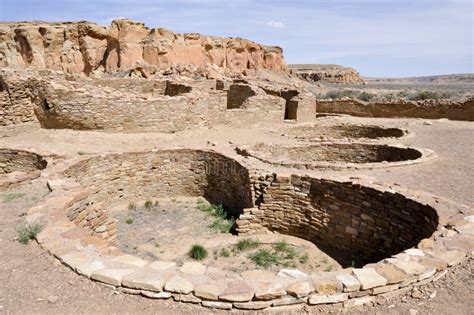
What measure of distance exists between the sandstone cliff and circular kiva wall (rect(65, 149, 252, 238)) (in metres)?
15.6

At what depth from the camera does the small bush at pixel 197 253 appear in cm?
657

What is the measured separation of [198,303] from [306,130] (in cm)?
1181

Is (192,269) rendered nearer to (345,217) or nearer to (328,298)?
(328,298)

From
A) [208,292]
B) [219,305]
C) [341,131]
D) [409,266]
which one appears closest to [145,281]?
[208,292]

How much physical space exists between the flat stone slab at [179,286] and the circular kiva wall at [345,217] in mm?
3482

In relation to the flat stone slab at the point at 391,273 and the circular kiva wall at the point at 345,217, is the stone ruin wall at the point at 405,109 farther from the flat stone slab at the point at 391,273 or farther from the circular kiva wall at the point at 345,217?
the flat stone slab at the point at 391,273

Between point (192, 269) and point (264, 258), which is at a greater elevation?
point (192, 269)

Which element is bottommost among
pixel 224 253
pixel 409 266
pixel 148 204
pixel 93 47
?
pixel 224 253

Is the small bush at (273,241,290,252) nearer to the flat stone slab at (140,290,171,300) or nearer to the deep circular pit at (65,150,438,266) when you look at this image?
the deep circular pit at (65,150,438,266)

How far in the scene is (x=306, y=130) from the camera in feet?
47.7

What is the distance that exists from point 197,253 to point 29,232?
9.33 ft

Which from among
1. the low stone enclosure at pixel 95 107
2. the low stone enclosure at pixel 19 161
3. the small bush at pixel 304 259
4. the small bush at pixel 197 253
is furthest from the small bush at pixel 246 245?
the low stone enclosure at pixel 95 107

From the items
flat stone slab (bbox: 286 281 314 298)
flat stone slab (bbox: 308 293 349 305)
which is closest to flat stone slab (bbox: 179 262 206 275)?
flat stone slab (bbox: 286 281 314 298)

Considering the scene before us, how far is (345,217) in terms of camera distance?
22.1 feet
